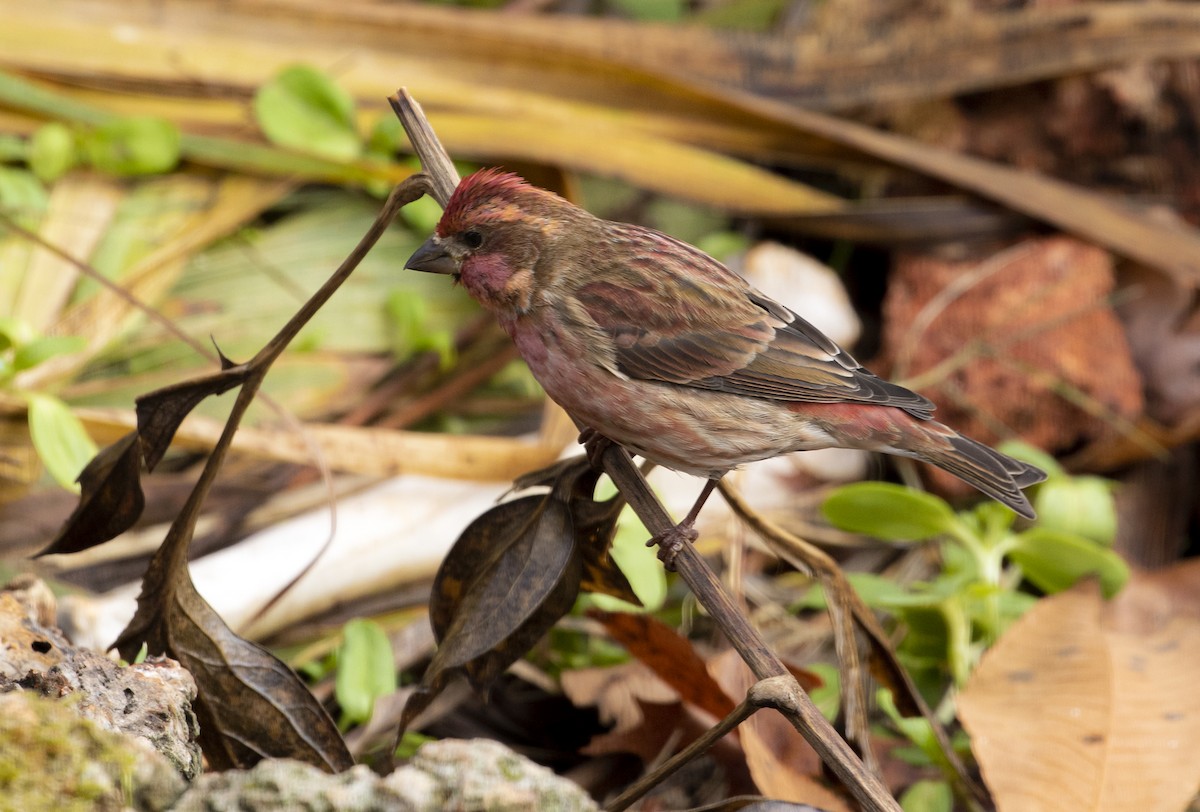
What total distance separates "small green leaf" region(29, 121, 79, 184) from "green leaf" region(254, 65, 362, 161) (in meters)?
0.65

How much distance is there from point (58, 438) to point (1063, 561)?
2.60m

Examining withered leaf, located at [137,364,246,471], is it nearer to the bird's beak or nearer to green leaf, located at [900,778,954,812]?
the bird's beak

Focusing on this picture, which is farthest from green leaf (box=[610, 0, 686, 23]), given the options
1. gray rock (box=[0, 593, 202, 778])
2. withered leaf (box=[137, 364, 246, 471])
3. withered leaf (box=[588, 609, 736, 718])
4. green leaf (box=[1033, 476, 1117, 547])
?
gray rock (box=[0, 593, 202, 778])

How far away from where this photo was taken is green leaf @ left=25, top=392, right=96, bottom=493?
2.90 m

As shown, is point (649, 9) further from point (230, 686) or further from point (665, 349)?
point (230, 686)

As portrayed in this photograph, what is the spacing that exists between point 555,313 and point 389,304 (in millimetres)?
1730

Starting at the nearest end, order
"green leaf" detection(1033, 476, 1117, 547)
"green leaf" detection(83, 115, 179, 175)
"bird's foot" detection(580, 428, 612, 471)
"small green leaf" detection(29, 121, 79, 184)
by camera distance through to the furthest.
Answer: "bird's foot" detection(580, 428, 612, 471)
"green leaf" detection(1033, 476, 1117, 547)
"small green leaf" detection(29, 121, 79, 184)
"green leaf" detection(83, 115, 179, 175)

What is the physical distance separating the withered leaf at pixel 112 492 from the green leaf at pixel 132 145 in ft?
7.15

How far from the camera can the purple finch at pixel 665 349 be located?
8.73 ft

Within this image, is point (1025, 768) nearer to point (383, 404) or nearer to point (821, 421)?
point (821, 421)

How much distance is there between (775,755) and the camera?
2.86 m

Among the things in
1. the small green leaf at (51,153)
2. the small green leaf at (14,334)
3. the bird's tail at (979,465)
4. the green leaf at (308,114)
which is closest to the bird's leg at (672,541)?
the bird's tail at (979,465)

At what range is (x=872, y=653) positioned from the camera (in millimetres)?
2764

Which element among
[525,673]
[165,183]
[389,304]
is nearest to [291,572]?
[525,673]
